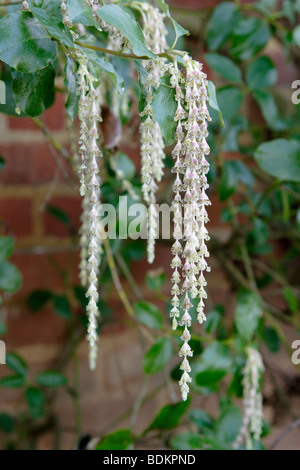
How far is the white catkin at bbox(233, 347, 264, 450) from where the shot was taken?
0.51 meters

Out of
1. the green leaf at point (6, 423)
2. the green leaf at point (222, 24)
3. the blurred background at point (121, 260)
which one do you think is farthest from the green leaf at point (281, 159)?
the green leaf at point (6, 423)

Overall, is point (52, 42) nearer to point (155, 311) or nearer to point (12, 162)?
point (155, 311)

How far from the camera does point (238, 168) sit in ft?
2.17

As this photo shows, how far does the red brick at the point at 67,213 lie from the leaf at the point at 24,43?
0.47 m

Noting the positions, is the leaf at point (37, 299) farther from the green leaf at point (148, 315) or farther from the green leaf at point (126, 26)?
the green leaf at point (126, 26)

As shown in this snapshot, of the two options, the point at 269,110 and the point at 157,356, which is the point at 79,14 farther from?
the point at 269,110

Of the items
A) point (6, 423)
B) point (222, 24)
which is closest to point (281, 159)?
point (222, 24)

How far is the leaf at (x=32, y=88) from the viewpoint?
328mm

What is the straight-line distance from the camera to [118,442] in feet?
1.60

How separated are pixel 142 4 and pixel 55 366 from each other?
1.88 feet

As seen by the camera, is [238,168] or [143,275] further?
[143,275]

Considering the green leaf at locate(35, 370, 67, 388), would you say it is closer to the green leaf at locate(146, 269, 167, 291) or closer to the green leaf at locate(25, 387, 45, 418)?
the green leaf at locate(25, 387, 45, 418)

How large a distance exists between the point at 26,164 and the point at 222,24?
1.09 ft

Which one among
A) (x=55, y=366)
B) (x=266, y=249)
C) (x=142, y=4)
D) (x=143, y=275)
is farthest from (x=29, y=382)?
(x=142, y=4)
